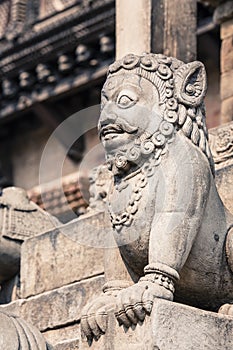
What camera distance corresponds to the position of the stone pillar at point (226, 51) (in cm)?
1615

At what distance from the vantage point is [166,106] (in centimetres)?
894

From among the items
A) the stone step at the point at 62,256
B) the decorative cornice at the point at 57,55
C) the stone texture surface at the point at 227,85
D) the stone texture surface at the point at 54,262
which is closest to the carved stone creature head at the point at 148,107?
the stone step at the point at 62,256

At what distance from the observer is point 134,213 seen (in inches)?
348

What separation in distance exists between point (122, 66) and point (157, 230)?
3.36 feet

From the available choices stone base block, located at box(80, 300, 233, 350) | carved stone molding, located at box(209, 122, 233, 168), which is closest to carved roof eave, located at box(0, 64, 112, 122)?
carved stone molding, located at box(209, 122, 233, 168)

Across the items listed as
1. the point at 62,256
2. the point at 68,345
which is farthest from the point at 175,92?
the point at 62,256

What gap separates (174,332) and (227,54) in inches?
332

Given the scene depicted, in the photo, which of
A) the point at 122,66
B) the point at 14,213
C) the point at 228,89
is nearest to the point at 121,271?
the point at 122,66

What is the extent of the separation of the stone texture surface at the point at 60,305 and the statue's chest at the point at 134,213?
1342 millimetres

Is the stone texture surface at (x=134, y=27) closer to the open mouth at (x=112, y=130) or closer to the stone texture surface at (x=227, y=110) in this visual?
the open mouth at (x=112, y=130)

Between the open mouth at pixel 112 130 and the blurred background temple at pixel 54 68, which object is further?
the blurred background temple at pixel 54 68

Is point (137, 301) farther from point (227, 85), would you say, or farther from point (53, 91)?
point (53, 91)

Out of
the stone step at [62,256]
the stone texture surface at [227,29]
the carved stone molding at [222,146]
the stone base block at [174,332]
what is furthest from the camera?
the stone texture surface at [227,29]

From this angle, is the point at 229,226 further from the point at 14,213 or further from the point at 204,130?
the point at 14,213
